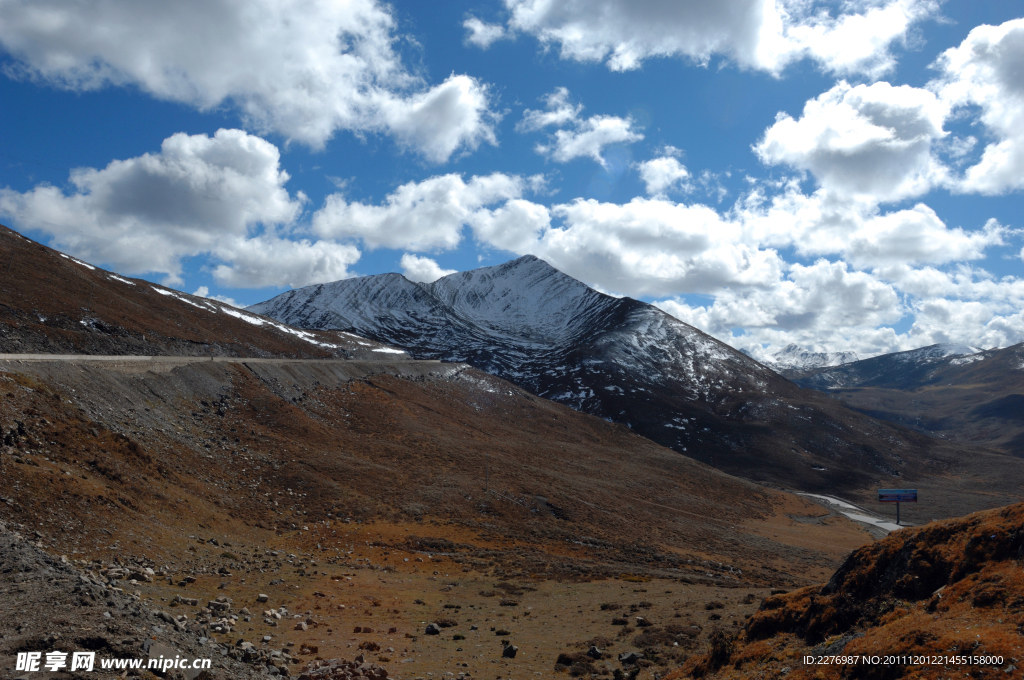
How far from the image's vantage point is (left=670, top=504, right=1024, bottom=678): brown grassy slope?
786 cm

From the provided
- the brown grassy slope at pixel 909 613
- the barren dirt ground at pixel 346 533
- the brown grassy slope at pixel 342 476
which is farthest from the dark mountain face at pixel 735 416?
the brown grassy slope at pixel 909 613

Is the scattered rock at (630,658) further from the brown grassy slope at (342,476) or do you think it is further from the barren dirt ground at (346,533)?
the brown grassy slope at (342,476)

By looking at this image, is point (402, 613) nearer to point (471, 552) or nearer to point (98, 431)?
point (471, 552)

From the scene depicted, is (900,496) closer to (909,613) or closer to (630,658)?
(630,658)

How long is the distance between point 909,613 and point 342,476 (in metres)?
38.2

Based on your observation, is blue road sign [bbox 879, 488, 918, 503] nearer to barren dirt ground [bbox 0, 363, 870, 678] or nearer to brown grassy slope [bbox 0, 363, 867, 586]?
brown grassy slope [bbox 0, 363, 867, 586]

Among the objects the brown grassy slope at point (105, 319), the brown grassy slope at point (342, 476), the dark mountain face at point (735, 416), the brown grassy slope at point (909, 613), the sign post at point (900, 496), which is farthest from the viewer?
the dark mountain face at point (735, 416)

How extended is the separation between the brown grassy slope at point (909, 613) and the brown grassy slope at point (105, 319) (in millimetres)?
55603

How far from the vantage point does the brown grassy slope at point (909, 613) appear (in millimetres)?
7859

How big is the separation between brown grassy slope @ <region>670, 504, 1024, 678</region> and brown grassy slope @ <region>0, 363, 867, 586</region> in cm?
2040

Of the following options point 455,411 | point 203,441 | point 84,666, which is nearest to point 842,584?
point 84,666

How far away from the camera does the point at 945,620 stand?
28.1 feet

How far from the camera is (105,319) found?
62.0 metres

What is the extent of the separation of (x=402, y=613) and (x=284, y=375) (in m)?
44.5
